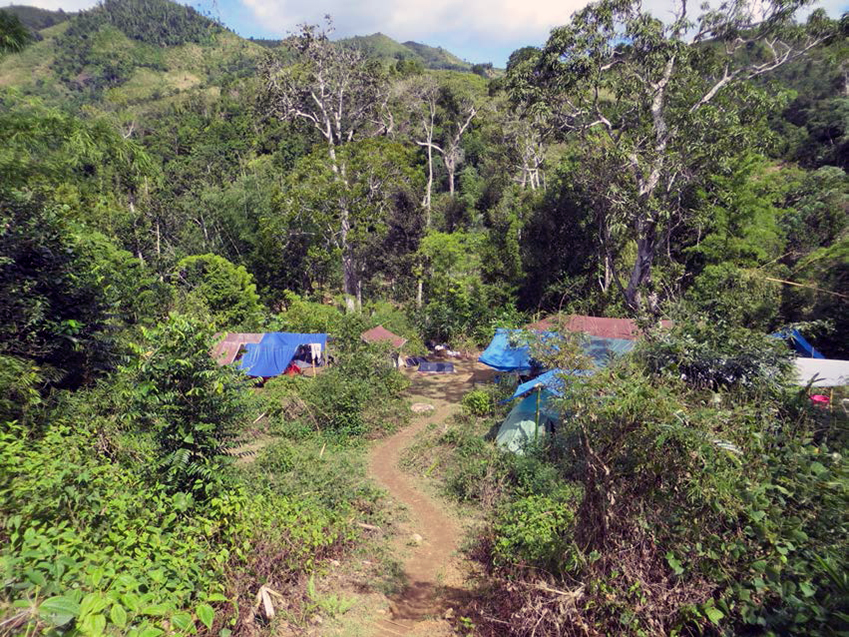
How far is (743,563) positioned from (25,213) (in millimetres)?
9548

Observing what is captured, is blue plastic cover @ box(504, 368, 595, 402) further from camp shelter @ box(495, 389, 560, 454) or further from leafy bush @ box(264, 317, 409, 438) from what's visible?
leafy bush @ box(264, 317, 409, 438)

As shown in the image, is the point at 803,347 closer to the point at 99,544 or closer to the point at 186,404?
the point at 186,404

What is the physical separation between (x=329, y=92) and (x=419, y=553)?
22493 mm

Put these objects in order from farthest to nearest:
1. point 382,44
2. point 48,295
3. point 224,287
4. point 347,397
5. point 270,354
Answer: point 382,44 < point 224,287 < point 270,354 < point 347,397 < point 48,295

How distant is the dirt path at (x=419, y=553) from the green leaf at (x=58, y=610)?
421 cm

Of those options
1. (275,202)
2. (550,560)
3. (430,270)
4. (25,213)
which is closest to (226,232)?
(275,202)

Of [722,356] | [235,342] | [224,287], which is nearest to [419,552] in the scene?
[722,356]

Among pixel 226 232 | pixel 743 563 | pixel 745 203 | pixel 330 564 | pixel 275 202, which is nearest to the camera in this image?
pixel 743 563

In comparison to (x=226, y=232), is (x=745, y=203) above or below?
above

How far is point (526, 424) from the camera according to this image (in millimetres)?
10086

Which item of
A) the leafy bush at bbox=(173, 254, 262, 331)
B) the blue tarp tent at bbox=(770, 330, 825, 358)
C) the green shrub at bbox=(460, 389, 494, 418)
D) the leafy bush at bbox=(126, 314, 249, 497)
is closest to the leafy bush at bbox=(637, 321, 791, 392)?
the green shrub at bbox=(460, 389, 494, 418)

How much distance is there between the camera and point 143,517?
15.5 ft

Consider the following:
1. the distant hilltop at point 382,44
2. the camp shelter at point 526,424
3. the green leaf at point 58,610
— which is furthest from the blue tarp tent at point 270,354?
the distant hilltop at point 382,44

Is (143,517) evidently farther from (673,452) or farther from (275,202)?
(275,202)
